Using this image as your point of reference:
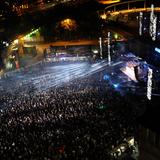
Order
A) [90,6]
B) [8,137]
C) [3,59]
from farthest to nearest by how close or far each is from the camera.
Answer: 1. [90,6]
2. [3,59]
3. [8,137]

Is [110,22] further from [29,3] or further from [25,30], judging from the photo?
[29,3]

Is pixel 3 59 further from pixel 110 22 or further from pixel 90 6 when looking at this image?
pixel 90 6

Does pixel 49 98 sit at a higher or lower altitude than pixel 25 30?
lower

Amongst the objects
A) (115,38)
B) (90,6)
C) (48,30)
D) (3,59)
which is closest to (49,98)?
(3,59)

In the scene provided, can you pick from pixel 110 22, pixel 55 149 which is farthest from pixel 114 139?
pixel 110 22

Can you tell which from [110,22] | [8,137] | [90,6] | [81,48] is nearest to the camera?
[8,137]

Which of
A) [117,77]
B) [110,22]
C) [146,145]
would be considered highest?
[110,22]

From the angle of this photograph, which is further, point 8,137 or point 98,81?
point 98,81
